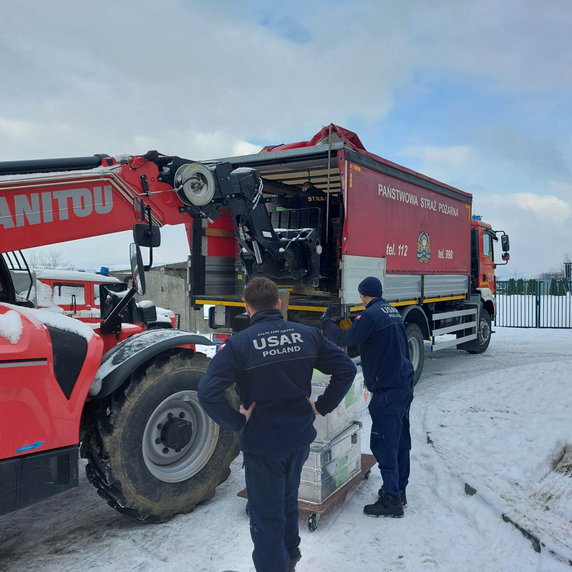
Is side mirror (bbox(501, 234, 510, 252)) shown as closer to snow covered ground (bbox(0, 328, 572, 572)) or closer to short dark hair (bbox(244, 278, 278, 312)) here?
snow covered ground (bbox(0, 328, 572, 572))

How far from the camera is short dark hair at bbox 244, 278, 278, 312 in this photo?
2.71m

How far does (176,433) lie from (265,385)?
136 centimetres

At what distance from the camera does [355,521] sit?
3.59 metres

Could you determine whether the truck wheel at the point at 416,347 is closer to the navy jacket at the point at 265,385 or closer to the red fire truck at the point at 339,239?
the red fire truck at the point at 339,239

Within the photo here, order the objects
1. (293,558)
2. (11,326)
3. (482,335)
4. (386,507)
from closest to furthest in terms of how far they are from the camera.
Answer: (11,326), (293,558), (386,507), (482,335)

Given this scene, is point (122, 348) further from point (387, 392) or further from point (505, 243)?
point (505, 243)

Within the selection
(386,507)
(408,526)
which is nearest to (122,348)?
(386,507)

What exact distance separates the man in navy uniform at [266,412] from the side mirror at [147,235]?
130 cm

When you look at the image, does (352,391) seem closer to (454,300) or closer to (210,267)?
(210,267)

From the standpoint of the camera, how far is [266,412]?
2545 millimetres

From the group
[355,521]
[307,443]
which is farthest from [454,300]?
[307,443]

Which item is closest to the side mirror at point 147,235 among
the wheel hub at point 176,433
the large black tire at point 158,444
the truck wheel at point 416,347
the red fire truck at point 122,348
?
the red fire truck at point 122,348

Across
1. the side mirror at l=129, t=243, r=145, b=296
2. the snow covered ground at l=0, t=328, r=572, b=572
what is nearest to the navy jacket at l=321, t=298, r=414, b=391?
the snow covered ground at l=0, t=328, r=572, b=572

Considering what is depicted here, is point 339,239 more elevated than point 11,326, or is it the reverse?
point 339,239
